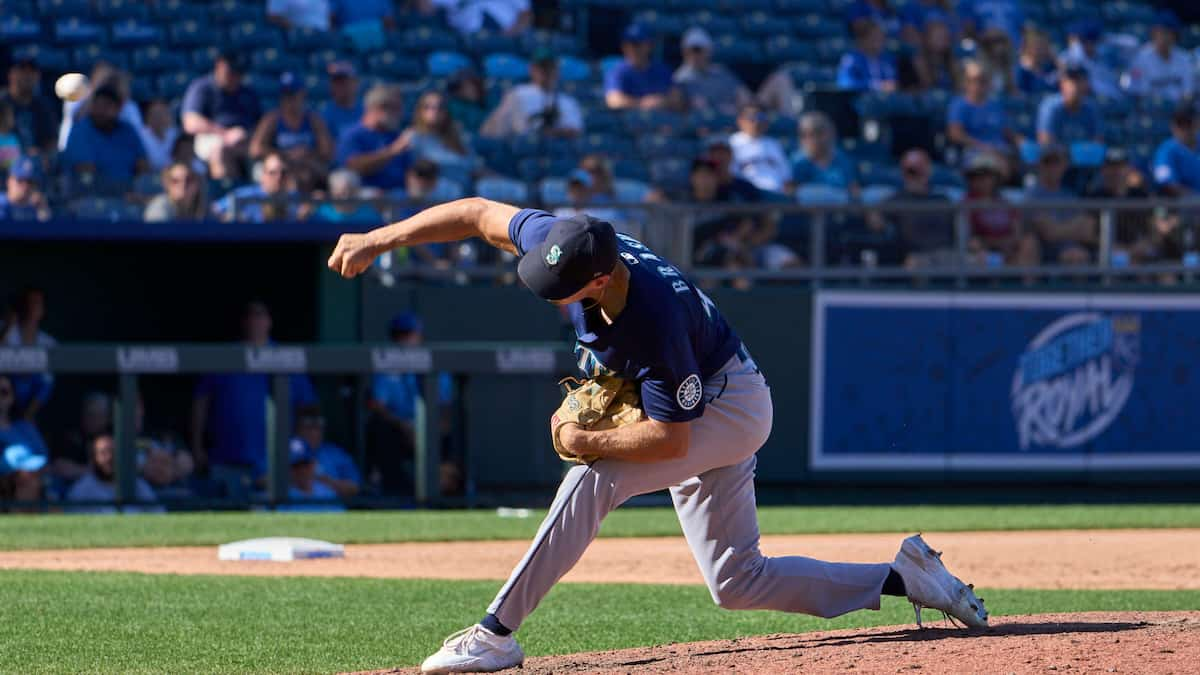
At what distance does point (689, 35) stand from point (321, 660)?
11.6 m

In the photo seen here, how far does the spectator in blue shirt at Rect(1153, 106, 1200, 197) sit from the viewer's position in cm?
1527

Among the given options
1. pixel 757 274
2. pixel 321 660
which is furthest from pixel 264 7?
pixel 321 660

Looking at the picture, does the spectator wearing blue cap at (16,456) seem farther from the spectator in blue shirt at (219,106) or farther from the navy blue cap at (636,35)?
the navy blue cap at (636,35)

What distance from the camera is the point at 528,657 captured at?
5.43 m

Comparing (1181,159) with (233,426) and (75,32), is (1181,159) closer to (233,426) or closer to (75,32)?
(233,426)

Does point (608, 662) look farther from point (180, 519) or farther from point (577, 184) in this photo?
point (577, 184)

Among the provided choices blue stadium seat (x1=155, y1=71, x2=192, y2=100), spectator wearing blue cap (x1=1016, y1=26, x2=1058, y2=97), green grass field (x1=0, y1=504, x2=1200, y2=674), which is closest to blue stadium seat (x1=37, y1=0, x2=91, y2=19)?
blue stadium seat (x1=155, y1=71, x2=192, y2=100)

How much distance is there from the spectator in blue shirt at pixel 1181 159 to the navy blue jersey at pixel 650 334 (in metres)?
11.4

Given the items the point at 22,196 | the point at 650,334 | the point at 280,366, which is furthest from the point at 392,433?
the point at 650,334

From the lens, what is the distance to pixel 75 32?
47.7ft

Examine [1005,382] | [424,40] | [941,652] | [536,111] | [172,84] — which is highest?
[424,40]

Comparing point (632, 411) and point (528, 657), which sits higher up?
point (632, 411)

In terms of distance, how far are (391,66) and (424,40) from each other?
1.70 feet

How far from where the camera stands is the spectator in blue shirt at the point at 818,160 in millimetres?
14484
